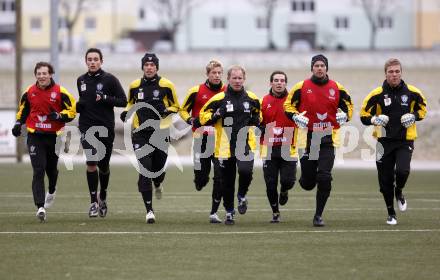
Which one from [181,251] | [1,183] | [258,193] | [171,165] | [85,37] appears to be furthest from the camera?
[85,37]

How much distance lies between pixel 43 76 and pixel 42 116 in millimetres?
531

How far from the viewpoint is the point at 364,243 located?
12805 millimetres

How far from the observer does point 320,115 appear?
1480 cm

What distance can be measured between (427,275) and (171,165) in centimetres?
2176

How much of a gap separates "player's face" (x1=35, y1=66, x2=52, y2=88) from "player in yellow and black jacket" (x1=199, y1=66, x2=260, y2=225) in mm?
2147

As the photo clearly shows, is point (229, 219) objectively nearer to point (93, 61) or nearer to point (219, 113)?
point (219, 113)

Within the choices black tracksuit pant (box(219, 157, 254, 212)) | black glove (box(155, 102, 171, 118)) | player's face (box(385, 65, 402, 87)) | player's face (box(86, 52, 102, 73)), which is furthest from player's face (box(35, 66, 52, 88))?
player's face (box(385, 65, 402, 87))

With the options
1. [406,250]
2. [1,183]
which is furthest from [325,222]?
[1,183]

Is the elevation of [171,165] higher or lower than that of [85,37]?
lower

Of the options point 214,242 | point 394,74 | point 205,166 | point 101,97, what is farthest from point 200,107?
point 214,242

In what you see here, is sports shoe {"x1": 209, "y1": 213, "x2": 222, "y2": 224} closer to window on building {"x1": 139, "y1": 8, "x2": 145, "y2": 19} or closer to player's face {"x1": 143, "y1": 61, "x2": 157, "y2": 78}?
player's face {"x1": 143, "y1": 61, "x2": 157, "y2": 78}

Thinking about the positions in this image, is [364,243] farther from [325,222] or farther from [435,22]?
[435,22]

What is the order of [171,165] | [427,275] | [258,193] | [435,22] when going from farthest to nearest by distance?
[435,22], [171,165], [258,193], [427,275]

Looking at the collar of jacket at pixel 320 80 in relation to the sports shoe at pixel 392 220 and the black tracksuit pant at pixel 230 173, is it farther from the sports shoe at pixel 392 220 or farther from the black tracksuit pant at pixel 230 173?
the sports shoe at pixel 392 220
